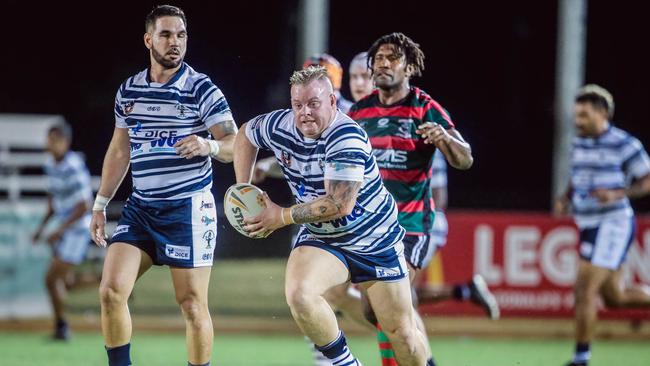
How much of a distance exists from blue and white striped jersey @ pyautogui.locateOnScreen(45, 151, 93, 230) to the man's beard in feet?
18.4

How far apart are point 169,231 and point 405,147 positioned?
5.41 feet

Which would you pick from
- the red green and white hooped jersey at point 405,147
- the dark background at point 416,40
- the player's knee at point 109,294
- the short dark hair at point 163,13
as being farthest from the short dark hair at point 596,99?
the dark background at point 416,40

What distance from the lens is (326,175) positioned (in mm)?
6730

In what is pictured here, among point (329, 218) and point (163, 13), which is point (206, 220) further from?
point (163, 13)

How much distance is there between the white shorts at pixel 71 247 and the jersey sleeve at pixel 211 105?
18.3 ft

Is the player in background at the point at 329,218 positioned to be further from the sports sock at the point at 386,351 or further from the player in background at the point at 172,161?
the sports sock at the point at 386,351

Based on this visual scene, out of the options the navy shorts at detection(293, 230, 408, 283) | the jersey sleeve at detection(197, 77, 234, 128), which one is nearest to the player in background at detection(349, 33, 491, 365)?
the navy shorts at detection(293, 230, 408, 283)

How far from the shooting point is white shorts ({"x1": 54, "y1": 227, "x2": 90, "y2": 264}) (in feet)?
41.3

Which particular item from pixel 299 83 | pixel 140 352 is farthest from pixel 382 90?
pixel 140 352

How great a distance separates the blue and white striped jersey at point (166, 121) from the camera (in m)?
7.40

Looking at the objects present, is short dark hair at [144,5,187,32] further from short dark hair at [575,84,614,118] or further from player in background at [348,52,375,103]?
short dark hair at [575,84,614,118]

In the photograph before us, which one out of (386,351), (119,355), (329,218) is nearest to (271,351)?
(386,351)

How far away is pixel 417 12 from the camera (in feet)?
107

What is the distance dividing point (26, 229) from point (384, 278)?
27.9 ft
